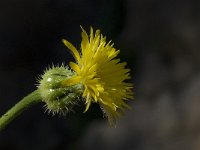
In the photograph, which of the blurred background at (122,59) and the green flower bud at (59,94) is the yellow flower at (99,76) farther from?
the blurred background at (122,59)

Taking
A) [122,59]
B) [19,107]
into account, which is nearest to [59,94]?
[19,107]

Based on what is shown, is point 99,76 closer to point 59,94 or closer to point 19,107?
point 59,94

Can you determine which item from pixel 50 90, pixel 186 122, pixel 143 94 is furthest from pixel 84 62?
pixel 143 94

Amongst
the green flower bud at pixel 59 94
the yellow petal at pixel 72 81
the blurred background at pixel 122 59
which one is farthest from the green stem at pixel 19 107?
the blurred background at pixel 122 59

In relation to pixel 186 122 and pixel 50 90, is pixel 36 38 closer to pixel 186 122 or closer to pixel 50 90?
pixel 186 122

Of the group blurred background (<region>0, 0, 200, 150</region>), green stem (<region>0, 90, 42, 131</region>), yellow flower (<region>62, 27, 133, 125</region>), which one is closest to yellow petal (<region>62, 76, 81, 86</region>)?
yellow flower (<region>62, 27, 133, 125</region>)
